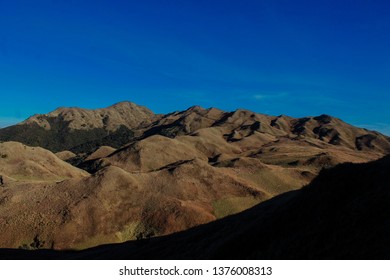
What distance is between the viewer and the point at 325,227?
23078mm

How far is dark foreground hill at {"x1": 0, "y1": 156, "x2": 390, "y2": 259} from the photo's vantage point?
64.6 ft

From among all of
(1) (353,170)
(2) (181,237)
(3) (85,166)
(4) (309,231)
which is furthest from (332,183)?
(3) (85,166)

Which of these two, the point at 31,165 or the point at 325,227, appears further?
the point at 31,165

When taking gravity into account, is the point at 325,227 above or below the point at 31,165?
below

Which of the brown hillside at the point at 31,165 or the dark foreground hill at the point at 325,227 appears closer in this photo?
the dark foreground hill at the point at 325,227

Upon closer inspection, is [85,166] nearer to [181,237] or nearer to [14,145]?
[14,145]

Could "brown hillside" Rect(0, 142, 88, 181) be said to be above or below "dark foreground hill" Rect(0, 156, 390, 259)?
above

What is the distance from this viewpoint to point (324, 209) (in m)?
26.6

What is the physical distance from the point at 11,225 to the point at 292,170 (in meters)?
79.5

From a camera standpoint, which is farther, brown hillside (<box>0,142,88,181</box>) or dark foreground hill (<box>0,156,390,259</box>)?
brown hillside (<box>0,142,88,181</box>)

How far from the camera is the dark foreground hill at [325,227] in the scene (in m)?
19.7

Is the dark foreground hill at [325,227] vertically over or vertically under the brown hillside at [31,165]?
under
